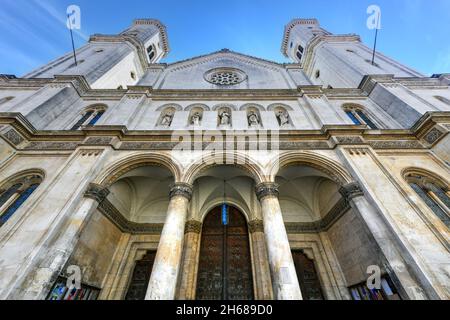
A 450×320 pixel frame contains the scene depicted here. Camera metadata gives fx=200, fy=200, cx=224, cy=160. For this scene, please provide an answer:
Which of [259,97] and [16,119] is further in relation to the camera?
[259,97]

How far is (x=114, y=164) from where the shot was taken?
7219 mm

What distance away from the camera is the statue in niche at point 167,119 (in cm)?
954

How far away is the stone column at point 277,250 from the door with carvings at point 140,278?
16.9 feet

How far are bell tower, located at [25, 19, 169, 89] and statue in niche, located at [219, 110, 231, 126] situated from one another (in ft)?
26.8

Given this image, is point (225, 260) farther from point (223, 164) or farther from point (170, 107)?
point (170, 107)

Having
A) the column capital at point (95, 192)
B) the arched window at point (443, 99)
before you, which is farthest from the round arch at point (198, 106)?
the arched window at point (443, 99)

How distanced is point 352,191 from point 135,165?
7571mm

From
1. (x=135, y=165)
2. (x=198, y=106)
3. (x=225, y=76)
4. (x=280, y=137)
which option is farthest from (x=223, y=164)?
(x=225, y=76)

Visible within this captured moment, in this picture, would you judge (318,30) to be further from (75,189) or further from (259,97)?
(75,189)

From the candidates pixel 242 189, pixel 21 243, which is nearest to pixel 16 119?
pixel 21 243

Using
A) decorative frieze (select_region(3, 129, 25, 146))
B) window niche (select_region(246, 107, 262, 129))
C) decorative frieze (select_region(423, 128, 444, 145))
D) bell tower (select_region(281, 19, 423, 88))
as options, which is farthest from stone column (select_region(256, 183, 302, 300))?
bell tower (select_region(281, 19, 423, 88))

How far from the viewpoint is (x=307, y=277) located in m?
7.62

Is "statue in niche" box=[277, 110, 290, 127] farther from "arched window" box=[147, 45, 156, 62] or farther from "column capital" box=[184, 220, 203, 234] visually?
"arched window" box=[147, 45, 156, 62]
